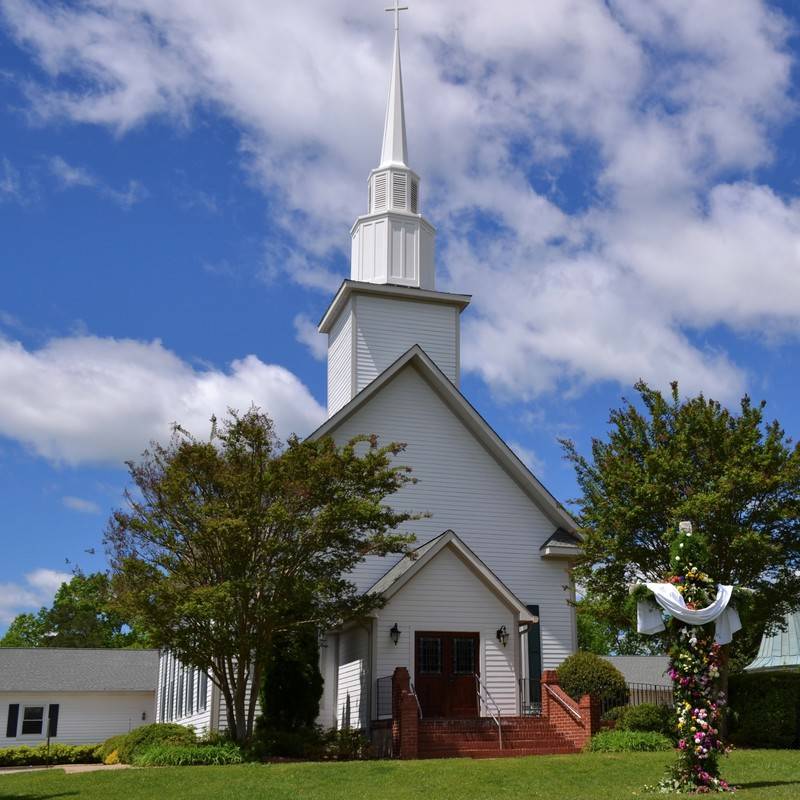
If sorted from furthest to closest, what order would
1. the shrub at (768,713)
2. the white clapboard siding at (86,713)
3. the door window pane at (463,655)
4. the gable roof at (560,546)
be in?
the white clapboard siding at (86,713) → the gable roof at (560,546) → the door window pane at (463,655) → the shrub at (768,713)

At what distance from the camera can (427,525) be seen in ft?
88.2

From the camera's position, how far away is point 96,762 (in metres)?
27.1

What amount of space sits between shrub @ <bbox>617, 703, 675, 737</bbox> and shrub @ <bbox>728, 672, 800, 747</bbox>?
1.56 metres

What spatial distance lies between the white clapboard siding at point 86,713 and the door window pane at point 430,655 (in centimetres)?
2868

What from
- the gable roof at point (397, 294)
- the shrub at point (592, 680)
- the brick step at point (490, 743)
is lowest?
the brick step at point (490, 743)

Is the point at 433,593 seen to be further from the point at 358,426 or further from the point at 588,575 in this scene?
the point at 358,426

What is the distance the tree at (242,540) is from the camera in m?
19.8

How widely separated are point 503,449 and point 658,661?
33.3m

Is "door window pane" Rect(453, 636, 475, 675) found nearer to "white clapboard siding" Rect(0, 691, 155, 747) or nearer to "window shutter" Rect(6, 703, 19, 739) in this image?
"white clapboard siding" Rect(0, 691, 155, 747)

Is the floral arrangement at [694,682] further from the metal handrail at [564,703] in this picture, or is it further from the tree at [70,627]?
the tree at [70,627]

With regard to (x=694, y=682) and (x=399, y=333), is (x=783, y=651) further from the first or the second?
(x=694, y=682)

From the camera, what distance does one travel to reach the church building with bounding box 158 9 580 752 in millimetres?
23000

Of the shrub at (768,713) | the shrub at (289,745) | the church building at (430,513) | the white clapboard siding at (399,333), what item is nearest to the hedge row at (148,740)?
the shrub at (289,745)

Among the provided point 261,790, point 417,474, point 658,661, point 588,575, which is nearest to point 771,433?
point 588,575
